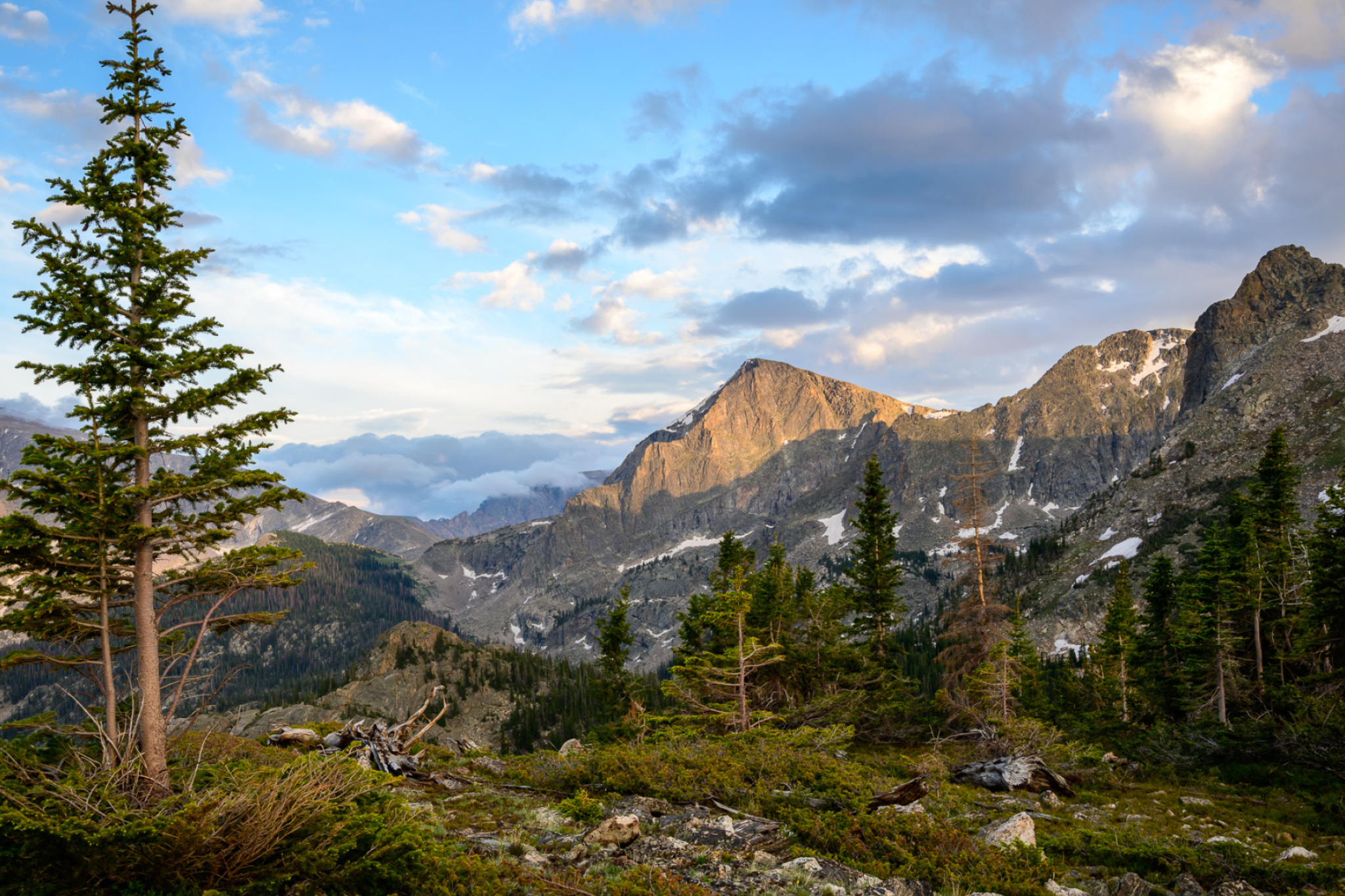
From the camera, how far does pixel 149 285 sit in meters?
10.4

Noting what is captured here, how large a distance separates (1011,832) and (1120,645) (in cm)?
5908

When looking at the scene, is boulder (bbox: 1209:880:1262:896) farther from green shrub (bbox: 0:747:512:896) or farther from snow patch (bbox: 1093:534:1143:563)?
snow patch (bbox: 1093:534:1143:563)

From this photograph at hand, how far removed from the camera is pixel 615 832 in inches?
433

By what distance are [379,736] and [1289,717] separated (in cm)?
3554

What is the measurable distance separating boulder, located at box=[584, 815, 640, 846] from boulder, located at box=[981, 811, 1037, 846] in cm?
665

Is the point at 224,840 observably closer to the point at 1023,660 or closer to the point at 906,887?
the point at 906,887

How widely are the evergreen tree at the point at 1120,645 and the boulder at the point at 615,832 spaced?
186 feet

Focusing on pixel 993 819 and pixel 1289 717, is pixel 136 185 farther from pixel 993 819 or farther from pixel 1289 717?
pixel 1289 717

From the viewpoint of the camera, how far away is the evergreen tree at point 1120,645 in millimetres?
55062

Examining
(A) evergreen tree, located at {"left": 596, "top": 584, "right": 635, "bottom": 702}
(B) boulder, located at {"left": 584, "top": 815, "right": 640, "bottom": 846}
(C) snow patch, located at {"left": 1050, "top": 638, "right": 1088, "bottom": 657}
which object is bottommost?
(C) snow patch, located at {"left": 1050, "top": 638, "right": 1088, "bottom": 657}

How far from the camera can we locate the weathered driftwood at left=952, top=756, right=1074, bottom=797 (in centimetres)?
1900

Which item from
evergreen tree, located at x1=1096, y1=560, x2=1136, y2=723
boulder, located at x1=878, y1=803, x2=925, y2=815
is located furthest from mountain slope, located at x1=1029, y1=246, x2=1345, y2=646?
boulder, located at x1=878, y1=803, x2=925, y2=815

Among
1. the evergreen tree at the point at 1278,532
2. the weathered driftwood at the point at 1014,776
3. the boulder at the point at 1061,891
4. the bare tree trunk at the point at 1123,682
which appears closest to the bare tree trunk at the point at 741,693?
the weathered driftwood at the point at 1014,776

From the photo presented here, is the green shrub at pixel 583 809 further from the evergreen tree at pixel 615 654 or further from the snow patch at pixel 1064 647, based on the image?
the snow patch at pixel 1064 647
